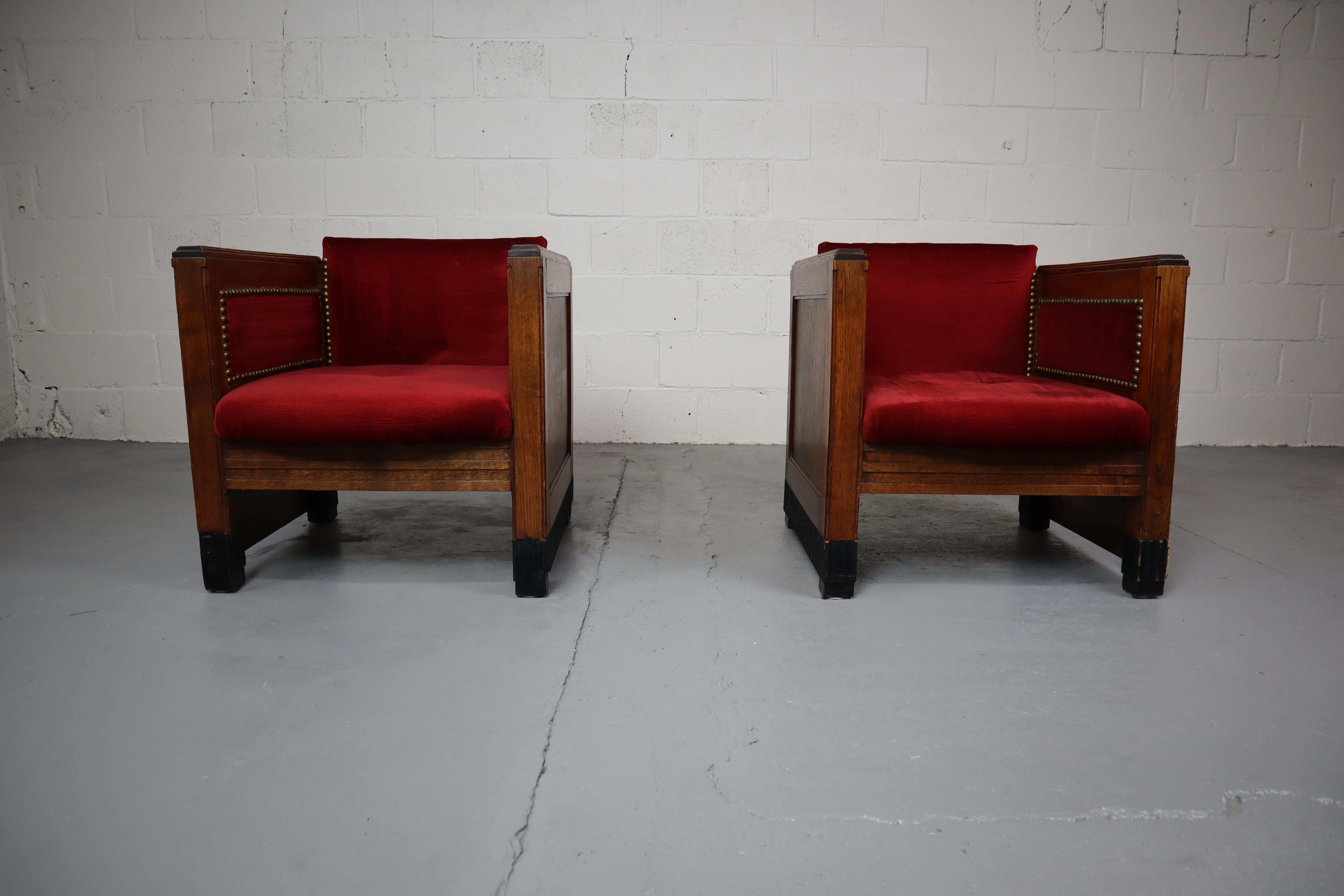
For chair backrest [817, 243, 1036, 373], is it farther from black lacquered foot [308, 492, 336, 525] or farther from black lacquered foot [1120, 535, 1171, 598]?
black lacquered foot [308, 492, 336, 525]

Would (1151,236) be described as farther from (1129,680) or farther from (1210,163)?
(1129,680)

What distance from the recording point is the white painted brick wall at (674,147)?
365cm

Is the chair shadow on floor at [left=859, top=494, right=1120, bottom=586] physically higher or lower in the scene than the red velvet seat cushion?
lower

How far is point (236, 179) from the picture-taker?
3734 mm

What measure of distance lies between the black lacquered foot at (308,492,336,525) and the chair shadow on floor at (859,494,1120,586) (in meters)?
1.48

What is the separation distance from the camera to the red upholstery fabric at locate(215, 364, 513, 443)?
5.92ft

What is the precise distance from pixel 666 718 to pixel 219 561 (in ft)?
3.74

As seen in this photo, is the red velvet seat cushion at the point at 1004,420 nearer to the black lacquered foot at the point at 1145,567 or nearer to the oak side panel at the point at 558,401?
the black lacquered foot at the point at 1145,567

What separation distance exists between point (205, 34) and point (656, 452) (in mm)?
2561

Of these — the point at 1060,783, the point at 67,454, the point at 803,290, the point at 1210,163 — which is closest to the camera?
the point at 1060,783

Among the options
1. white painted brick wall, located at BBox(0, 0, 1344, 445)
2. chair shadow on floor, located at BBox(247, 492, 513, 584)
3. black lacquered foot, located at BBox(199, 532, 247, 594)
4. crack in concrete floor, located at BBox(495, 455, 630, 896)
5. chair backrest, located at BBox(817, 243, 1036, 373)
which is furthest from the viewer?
white painted brick wall, located at BBox(0, 0, 1344, 445)

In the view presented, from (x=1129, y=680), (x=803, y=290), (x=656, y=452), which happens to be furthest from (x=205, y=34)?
(x=1129, y=680)

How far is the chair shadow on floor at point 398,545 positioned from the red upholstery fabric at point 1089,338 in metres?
1.46

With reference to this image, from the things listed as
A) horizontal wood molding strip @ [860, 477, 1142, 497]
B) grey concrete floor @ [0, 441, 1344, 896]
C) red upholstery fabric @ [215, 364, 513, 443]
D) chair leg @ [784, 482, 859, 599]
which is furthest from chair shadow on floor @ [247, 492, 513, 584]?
horizontal wood molding strip @ [860, 477, 1142, 497]
